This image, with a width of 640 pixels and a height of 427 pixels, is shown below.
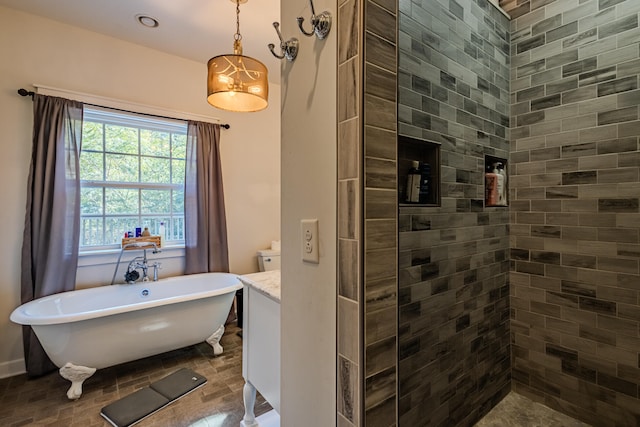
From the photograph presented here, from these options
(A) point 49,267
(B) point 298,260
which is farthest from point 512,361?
(A) point 49,267

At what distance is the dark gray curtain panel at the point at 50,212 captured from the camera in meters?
2.32

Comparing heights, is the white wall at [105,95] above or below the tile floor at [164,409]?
above

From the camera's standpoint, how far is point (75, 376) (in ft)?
6.61

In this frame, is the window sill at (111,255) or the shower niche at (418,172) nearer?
the shower niche at (418,172)

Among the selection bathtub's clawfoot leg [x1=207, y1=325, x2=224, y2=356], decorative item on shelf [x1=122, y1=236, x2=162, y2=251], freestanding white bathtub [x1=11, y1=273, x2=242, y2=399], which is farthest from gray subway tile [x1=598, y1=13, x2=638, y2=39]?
decorative item on shelf [x1=122, y1=236, x2=162, y2=251]

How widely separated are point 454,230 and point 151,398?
2229 mm

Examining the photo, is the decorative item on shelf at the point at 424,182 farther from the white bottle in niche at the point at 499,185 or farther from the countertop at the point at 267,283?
the countertop at the point at 267,283

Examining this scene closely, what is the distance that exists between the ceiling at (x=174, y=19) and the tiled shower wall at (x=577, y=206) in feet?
6.15

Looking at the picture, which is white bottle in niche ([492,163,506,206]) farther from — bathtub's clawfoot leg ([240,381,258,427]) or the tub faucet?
the tub faucet

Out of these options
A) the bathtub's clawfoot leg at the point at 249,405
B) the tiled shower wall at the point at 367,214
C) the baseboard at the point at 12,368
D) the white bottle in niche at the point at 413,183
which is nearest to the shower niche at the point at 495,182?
the white bottle in niche at the point at 413,183

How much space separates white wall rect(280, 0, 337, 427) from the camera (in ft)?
2.68

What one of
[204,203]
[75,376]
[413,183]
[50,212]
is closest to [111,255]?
[50,212]

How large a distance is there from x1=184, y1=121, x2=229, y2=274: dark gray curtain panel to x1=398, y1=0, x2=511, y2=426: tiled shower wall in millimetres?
2471

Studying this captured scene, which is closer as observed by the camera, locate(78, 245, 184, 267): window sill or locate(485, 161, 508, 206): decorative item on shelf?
locate(485, 161, 508, 206): decorative item on shelf
